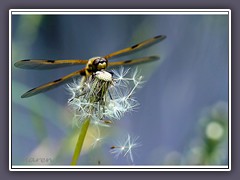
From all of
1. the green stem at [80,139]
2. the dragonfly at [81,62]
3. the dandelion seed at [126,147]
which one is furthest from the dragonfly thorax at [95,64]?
the dandelion seed at [126,147]

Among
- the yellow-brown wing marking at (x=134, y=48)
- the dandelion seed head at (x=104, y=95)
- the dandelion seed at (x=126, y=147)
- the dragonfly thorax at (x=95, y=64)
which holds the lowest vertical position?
the dandelion seed at (x=126, y=147)

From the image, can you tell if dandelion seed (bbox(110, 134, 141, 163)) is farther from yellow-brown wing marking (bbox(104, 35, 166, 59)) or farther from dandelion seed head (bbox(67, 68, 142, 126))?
yellow-brown wing marking (bbox(104, 35, 166, 59))

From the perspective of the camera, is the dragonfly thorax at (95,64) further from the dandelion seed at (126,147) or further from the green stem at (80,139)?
the dandelion seed at (126,147)

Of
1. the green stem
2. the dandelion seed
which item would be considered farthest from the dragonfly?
the dandelion seed

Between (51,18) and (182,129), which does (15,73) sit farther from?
(182,129)
